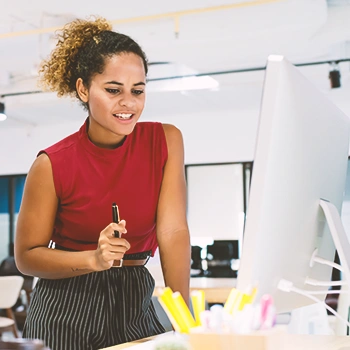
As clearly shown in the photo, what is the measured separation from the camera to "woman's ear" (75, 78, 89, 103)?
1386 millimetres

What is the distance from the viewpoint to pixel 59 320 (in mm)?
1226

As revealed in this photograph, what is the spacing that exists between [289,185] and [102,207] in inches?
22.8

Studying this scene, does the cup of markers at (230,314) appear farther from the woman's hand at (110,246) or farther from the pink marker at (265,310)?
the woman's hand at (110,246)

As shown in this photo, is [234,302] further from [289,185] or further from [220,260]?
[220,260]

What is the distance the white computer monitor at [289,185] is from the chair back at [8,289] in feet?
15.3

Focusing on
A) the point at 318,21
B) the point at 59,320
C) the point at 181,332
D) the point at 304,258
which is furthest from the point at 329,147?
the point at 318,21

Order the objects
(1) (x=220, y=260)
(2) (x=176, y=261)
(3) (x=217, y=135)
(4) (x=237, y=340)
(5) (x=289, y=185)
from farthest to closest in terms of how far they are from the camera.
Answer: (3) (x=217, y=135)
(1) (x=220, y=260)
(2) (x=176, y=261)
(5) (x=289, y=185)
(4) (x=237, y=340)

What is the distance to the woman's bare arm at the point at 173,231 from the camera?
134cm

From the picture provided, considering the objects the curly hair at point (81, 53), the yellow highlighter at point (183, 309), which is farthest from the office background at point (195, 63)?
the yellow highlighter at point (183, 309)

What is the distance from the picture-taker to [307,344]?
1.10 meters

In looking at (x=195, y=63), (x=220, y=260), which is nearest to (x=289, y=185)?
(x=195, y=63)

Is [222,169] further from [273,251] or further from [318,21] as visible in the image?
[273,251]

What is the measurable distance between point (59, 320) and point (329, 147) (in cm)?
66

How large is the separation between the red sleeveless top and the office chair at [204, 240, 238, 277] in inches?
251
